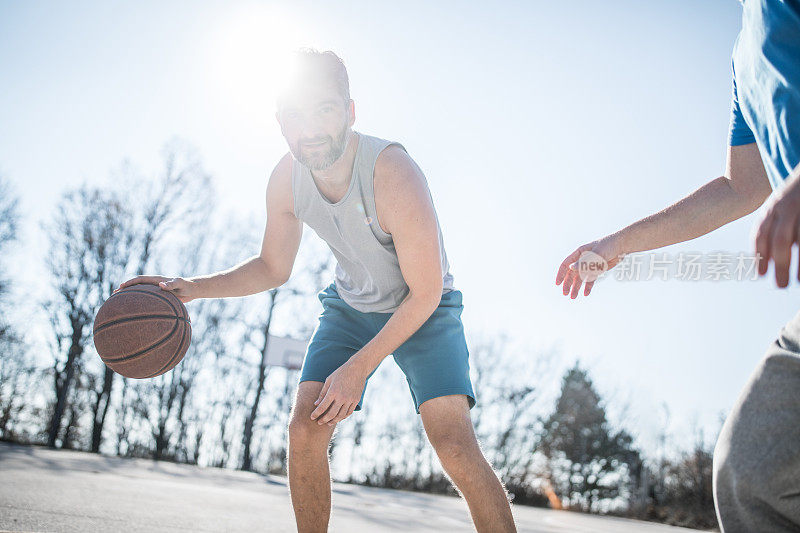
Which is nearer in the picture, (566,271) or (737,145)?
(737,145)

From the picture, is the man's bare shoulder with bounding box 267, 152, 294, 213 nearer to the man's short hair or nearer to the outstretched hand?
the man's short hair

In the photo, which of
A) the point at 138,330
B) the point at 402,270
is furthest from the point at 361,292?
the point at 138,330

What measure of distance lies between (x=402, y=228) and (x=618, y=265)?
900 millimetres

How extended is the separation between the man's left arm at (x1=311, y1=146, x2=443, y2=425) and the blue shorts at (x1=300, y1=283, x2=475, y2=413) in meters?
0.18

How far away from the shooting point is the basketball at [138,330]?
2990mm

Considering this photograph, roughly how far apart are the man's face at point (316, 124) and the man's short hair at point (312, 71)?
0.03m

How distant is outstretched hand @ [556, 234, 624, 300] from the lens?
189 centimetres

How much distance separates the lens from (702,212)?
6.25ft

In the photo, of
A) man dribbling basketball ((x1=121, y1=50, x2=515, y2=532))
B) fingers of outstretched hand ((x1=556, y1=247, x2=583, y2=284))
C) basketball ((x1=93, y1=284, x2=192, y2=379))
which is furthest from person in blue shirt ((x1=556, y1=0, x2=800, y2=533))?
basketball ((x1=93, y1=284, x2=192, y2=379))

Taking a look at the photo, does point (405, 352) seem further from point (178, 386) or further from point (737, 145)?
point (178, 386)

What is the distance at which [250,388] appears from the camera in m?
26.9

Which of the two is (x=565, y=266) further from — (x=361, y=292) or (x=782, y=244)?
(x=361, y=292)

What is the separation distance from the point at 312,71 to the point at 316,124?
234mm

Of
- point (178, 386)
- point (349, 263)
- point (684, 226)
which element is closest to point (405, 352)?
point (349, 263)
